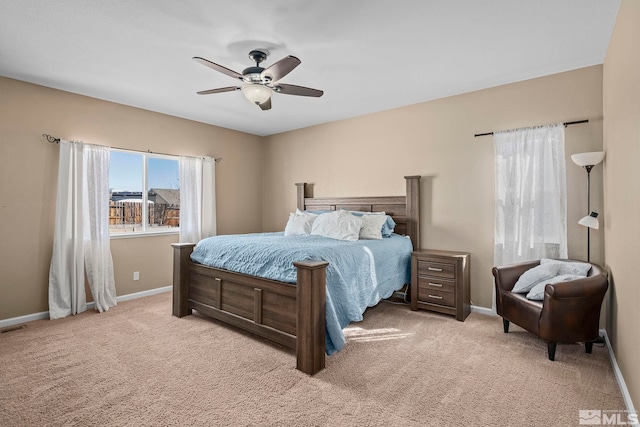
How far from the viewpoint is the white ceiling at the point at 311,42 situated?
2232 millimetres

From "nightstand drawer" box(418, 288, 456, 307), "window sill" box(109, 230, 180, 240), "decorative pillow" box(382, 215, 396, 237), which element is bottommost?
"nightstand drawer" box(418, 288, 456, 307)

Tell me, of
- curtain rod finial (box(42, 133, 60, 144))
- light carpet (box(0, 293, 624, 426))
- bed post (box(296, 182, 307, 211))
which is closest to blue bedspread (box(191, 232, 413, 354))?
light carpet (box(0, 293, 624, 426))

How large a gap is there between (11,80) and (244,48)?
270 centimetres

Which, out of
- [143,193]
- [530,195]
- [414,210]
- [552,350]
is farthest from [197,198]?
[552,350]

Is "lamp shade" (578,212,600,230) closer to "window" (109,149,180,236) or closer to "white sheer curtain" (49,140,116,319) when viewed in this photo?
"window" (109,149,180,236)

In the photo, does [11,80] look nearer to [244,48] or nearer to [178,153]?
[178,153]

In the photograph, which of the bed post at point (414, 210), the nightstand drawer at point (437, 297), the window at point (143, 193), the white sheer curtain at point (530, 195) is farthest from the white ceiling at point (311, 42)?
the nightstand drawer at point (437, 297)

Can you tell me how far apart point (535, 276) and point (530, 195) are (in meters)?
0.93

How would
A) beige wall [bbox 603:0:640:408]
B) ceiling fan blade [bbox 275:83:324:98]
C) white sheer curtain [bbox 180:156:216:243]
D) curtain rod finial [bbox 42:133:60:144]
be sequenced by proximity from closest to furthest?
beige wall [bbox 603:0:640:408] < ceiling fan blade [bbox 275:83:324:98] < curtain rod finial [bbox 42:133:60:144] < white sheer curtain [bbox 180:156:216:243]

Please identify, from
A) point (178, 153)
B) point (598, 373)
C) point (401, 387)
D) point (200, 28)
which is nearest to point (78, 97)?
point (178, 153)

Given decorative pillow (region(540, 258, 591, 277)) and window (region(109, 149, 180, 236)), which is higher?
window (region(109, 149, 180, 236))

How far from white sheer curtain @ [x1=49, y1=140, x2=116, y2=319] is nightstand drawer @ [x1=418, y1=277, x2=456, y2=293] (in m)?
3.86

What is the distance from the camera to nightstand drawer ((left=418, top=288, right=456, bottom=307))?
355 cm

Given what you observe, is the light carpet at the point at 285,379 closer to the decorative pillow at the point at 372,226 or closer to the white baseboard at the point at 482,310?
the white baseboard at the point at 482,310
